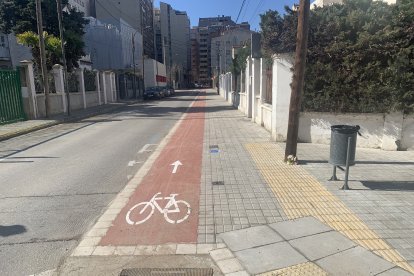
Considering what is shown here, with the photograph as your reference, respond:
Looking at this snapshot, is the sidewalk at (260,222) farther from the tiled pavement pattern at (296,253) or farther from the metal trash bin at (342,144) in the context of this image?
the metal trash bin at (342,144)

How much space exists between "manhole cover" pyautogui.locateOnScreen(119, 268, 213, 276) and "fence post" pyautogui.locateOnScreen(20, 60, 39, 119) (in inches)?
662

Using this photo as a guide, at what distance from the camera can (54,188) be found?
21.2 ft

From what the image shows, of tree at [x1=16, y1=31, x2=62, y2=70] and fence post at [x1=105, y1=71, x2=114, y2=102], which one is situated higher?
tree at [x1=16, y1=31, x2=62, y2=70]

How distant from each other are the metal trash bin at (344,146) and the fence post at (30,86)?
649 inches

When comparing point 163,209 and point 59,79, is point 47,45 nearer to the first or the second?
point 59,79

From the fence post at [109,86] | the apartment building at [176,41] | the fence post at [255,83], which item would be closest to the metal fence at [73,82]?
the fence post at [109,86]

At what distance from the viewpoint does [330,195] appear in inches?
218

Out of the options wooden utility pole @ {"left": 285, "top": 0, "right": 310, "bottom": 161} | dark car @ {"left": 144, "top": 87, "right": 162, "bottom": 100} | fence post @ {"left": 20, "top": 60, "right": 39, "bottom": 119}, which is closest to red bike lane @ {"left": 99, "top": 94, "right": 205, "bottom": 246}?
wooden utility pole @ {"left": 285, "top": 0, "right": 310, "bottom": 161}

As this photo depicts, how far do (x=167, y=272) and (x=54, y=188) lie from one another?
3805mm

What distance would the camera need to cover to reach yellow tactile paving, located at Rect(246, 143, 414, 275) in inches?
156

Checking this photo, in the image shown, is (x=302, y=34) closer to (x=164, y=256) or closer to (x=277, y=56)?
(x=277, y=56)

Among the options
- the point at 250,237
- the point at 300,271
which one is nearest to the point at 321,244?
the point at 300,271

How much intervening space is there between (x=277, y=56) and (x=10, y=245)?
781cm

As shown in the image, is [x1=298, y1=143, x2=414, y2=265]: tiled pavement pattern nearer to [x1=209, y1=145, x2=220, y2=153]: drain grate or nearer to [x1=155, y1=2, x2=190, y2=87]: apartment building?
[x1=209, y1=145, x2=220, y2=153]: drain grate
